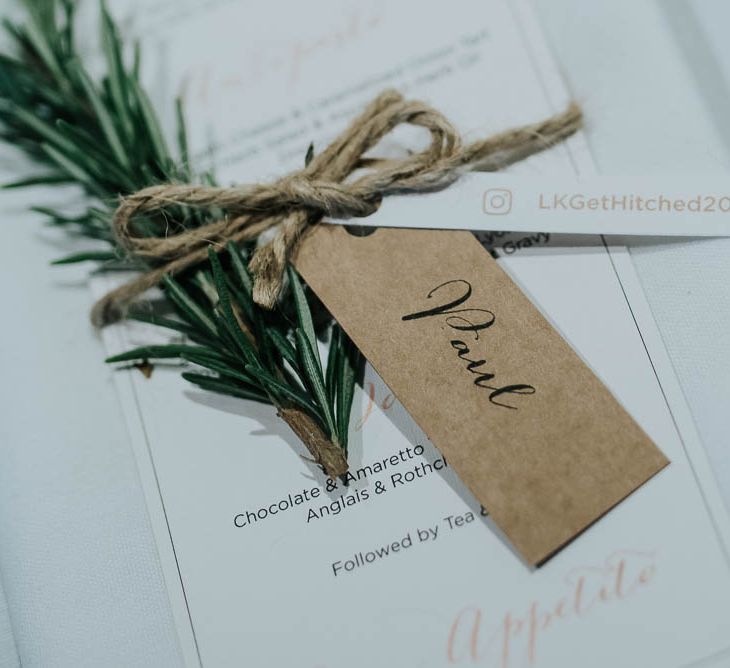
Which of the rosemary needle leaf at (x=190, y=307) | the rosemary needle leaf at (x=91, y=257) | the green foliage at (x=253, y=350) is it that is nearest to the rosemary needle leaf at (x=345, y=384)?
the green foliage at (x=253, y=350)

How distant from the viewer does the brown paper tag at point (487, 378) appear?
545 mm

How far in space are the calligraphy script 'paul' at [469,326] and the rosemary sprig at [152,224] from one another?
0.29 feet

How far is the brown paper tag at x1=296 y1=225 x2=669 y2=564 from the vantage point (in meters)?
0.54

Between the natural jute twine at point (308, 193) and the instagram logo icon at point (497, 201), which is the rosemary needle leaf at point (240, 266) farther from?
the instagram logo icon at point (497, 201)

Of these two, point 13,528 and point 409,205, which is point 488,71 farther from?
point 13,528

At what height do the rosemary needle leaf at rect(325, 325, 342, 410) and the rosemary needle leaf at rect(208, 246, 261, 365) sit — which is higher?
the rosemary needle leaf at rect(208, 246, 261, 365)

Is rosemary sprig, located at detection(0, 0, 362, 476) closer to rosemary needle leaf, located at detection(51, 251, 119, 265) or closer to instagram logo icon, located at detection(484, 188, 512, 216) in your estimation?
rosemary needle leaf, located at detection(51, 251, 119, 265)

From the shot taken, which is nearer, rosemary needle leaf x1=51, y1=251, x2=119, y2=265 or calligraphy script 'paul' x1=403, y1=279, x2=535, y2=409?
calligraphy script 'paul' x1=403, y1=279, x2=535, y2=409

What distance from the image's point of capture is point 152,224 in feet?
2.17

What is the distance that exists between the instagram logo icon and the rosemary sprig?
0.17 m

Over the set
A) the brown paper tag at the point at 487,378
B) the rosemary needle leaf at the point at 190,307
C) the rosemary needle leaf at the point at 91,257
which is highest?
the rosemary needle leaf at the point at 91,257

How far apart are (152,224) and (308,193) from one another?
166 mm

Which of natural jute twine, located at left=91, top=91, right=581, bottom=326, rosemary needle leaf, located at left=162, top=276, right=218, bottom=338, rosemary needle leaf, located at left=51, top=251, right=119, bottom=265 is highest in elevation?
rosemary needle leaf, located at left=51, top=251, right=119, bottom=265

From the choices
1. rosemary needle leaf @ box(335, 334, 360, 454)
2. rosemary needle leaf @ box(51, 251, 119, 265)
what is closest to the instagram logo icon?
rosemary needle leaf @ box(335, 334, 360, 454)
